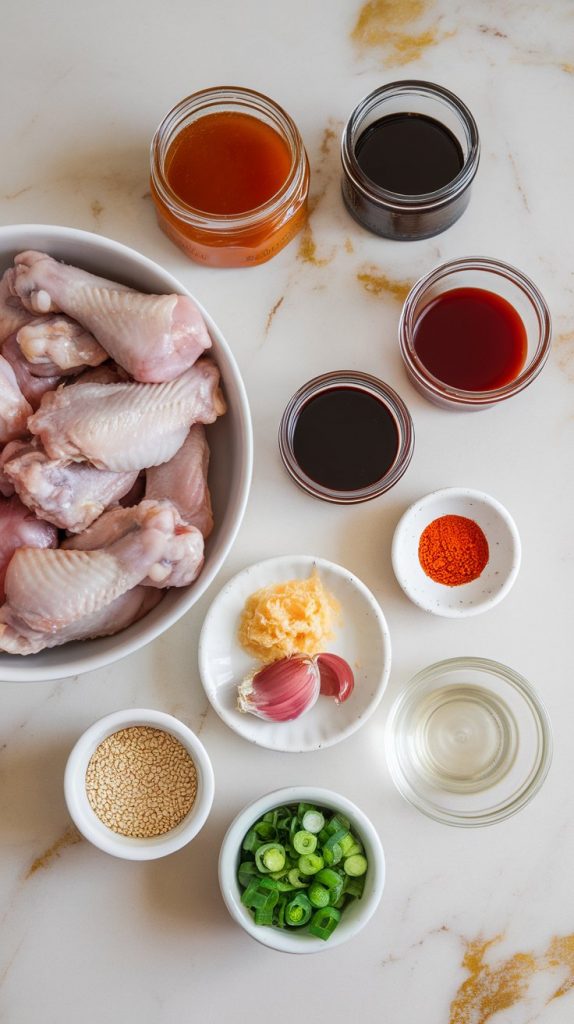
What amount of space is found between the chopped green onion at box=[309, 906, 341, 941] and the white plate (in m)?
0.27

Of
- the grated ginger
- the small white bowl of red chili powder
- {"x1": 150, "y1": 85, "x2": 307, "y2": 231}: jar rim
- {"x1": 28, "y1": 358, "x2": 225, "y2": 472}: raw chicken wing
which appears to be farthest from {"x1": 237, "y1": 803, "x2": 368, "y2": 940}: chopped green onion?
{"x1": 150, "y1": 85, "x2": 307, "y2": 231}: jar rim

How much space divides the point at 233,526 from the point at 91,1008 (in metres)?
0.96

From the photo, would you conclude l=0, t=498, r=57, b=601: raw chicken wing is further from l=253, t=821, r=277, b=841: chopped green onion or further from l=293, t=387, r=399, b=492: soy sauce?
l=253, t=821, r=277, b=841: chopped green onion

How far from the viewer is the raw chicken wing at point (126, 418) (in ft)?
4.42

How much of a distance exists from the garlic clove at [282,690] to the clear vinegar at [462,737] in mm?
223

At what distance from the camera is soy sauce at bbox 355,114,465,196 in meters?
1.65

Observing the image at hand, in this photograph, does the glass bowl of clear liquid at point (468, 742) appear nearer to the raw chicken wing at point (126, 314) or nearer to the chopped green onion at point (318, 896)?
the chopped green onion at point (318, 896)

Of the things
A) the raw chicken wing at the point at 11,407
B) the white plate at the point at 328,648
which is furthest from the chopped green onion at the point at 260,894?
the raw chicken wing at the point at 11,407

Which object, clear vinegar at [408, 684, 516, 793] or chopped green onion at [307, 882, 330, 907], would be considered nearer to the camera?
chopped green onion at [307, 882, 330, 907]

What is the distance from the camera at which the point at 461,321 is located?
5.60ft

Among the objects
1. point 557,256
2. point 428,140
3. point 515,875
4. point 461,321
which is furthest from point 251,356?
point 515,875

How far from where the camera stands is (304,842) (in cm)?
159

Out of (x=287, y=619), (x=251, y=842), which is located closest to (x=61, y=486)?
(x=287, y=619)

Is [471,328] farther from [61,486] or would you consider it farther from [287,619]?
[61,486]
